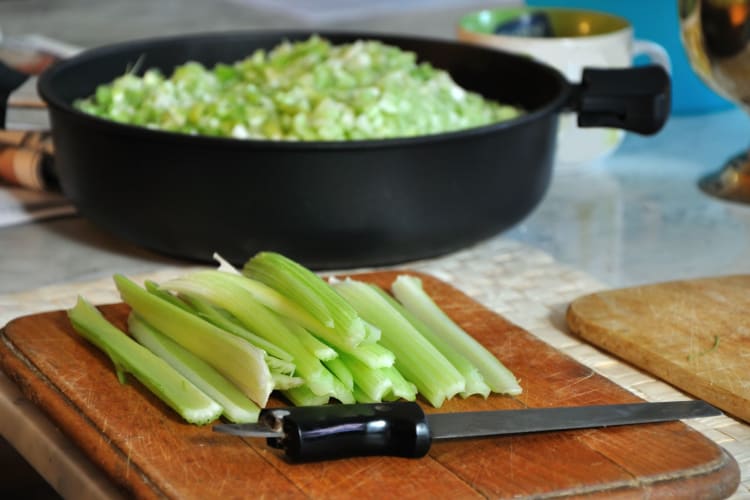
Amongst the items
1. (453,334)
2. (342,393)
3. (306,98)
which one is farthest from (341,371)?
(306,98)

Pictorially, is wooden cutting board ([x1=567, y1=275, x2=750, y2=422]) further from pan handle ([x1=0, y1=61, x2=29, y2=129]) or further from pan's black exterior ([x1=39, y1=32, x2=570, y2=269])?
pan handle ([x1=0, y1=61, x2=29, y2=129])

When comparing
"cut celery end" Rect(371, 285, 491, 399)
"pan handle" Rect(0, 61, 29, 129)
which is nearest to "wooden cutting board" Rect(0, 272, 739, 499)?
"cut celery end" Rect(371, 285, 491, 399)

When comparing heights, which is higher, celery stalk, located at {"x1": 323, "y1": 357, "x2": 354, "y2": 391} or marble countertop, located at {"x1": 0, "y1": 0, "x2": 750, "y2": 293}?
celery stalk, located at {"x1": 323, "y1": 357, "x2": 354, "y2": 391}

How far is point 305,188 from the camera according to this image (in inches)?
48.6

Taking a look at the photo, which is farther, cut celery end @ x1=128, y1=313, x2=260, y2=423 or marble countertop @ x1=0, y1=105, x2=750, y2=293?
marble countertop @ x1=0, y1=105, x2=750, y2=293

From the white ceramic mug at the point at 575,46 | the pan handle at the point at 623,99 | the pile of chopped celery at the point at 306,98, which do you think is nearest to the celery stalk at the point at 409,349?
the pile of chopped celery at the point at 306,98

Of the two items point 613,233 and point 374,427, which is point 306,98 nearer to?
point 613,233

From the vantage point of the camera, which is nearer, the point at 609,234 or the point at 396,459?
the point at 396,459

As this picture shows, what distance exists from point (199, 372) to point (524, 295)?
446 millimetres

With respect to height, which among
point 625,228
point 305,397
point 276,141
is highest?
point 276,141

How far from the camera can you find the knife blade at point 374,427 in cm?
84

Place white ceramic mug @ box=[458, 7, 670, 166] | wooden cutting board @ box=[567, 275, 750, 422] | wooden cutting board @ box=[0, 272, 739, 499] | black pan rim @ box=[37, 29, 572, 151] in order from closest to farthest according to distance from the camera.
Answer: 1. wooden cutting board @ box=[0, 272, 739, 499]
2. wooden cutting board @ box=[567, 275, 750, 422]
3. black pan rim @ box=[37, 29, 572, 151]
4. white ceramic mug @ box=[458, 7, 670, 166]

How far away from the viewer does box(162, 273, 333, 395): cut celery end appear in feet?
3.10

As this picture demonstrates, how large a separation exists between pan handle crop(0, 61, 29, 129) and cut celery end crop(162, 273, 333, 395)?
53 centimetres
